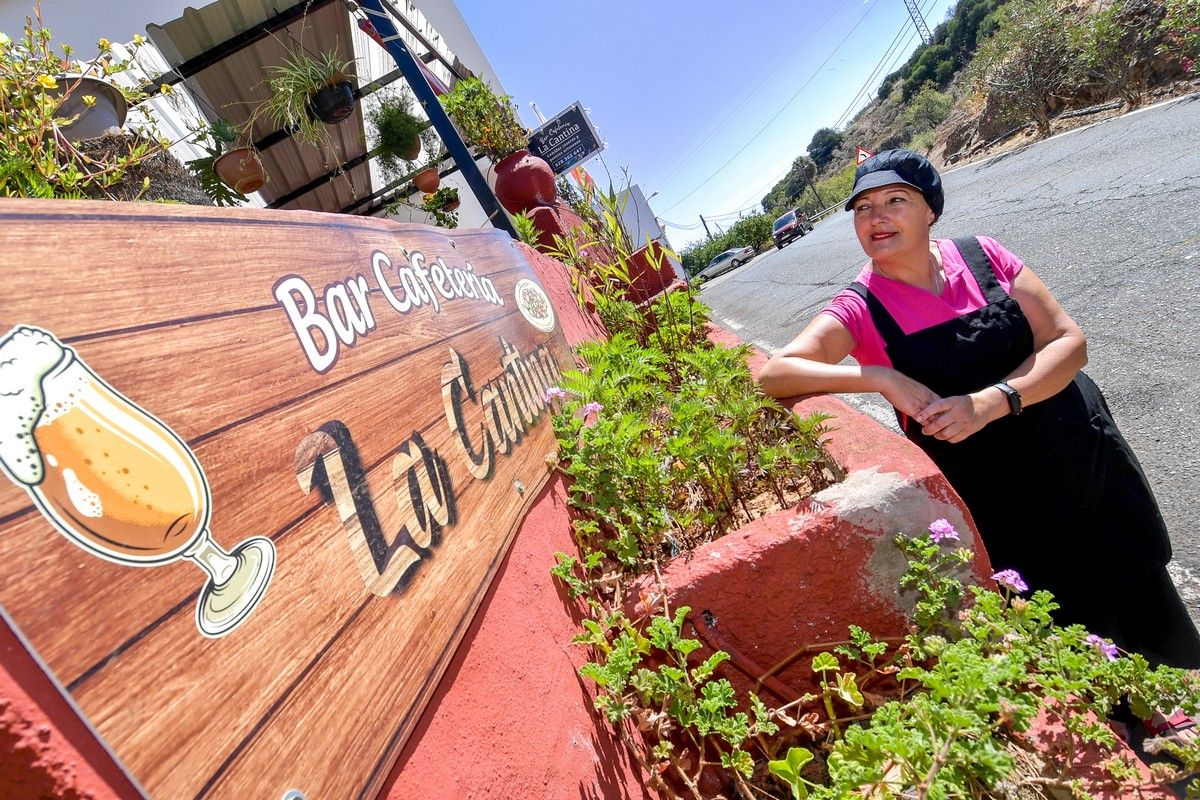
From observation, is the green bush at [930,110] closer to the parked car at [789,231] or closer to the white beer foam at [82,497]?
the parked car at [789,231]

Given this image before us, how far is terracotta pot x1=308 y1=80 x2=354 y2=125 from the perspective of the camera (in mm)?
4504

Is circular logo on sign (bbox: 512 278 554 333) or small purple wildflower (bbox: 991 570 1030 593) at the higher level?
circular logo on sign (bbox: 512 278 554 333)

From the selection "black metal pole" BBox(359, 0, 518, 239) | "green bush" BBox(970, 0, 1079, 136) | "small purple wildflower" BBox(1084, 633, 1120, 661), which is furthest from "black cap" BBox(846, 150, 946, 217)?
"green bush" BBox(970, 0, 1079, 136)


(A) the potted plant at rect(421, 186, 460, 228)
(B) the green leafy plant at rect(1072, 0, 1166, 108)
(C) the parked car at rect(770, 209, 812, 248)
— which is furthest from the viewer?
(C) the parked car at rect(770, 209, 812, 248)

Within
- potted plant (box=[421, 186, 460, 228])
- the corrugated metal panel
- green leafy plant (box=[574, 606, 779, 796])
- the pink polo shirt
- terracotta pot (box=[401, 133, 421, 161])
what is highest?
the corrugated metal panel

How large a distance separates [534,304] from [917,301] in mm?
1499

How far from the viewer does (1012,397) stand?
5.12 feet

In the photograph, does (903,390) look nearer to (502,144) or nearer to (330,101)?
(330,101)

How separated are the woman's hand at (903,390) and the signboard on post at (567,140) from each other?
6500mm

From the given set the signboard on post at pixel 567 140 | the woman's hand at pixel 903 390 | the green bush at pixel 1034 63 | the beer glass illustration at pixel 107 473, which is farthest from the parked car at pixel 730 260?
the beer glass illustration at pixel 107 473

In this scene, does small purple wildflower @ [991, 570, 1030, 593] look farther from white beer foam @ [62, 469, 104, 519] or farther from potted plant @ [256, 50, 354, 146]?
potted plant @ [256, 50, 354, 146]

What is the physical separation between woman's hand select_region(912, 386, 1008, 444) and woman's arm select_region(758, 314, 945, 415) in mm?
35

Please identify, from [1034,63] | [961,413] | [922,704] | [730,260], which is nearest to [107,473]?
[922,704]

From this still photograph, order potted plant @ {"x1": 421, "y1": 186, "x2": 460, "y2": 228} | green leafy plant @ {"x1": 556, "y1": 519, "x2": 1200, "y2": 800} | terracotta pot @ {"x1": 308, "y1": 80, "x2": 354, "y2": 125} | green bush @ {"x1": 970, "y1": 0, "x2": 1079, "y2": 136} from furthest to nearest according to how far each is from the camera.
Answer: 1. green bush @ {"x1": 970, "y1": 0, "x2": 1079, "y2": 136}
2. potted plant @ {"x1": 421, "y1": 186, "x2": 460, "y2": 228}
3. terracotta pot @ {"x1": 308, "y1": 80, "x2": 354, "y2": 125}
4. green leafy plant @ {"x1": 556, "y1": 519, "x2": 1200, "y2": 800}
